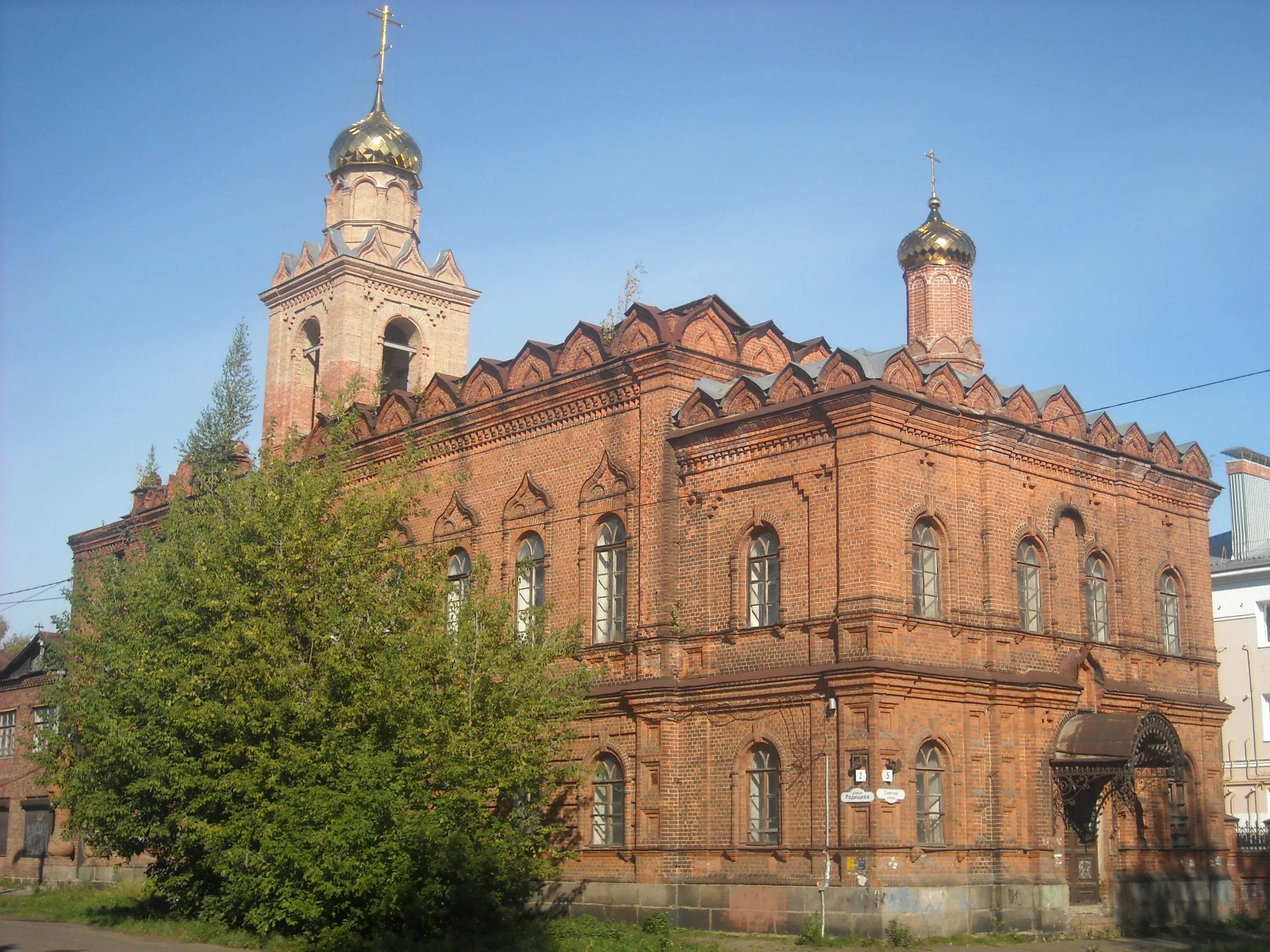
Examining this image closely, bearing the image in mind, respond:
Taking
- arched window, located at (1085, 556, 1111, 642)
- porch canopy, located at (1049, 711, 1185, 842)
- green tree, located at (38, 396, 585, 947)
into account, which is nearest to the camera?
green tree, located at (38, 396, 585, 947)

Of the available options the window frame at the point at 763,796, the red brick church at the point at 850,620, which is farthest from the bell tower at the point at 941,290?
the window frame at the point at 763,796

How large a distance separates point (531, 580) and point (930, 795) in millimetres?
7904

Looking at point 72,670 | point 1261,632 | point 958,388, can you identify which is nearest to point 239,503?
point 72,670

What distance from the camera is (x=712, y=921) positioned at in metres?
20.1

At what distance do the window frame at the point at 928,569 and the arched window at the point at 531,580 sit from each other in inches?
257

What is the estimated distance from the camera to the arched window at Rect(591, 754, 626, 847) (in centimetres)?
2183

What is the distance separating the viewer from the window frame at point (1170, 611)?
24.8 metres

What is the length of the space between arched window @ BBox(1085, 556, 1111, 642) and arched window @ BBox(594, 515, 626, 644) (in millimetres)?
7372

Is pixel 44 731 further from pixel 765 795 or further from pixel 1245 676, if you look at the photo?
pixel 1245 676

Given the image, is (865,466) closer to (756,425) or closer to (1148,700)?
(756,425)

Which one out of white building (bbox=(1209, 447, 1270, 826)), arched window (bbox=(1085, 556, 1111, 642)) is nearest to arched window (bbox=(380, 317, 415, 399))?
arched window (bbox=(1085, 556, 1111, 642))

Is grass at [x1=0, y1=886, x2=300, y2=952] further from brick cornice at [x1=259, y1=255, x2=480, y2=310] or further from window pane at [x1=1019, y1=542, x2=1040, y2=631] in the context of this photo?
brick cornice at [x1=259, y1=255, x2=480, y2=310]

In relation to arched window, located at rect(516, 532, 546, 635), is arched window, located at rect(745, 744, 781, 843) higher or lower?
lower

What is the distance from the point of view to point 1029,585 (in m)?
22.2
